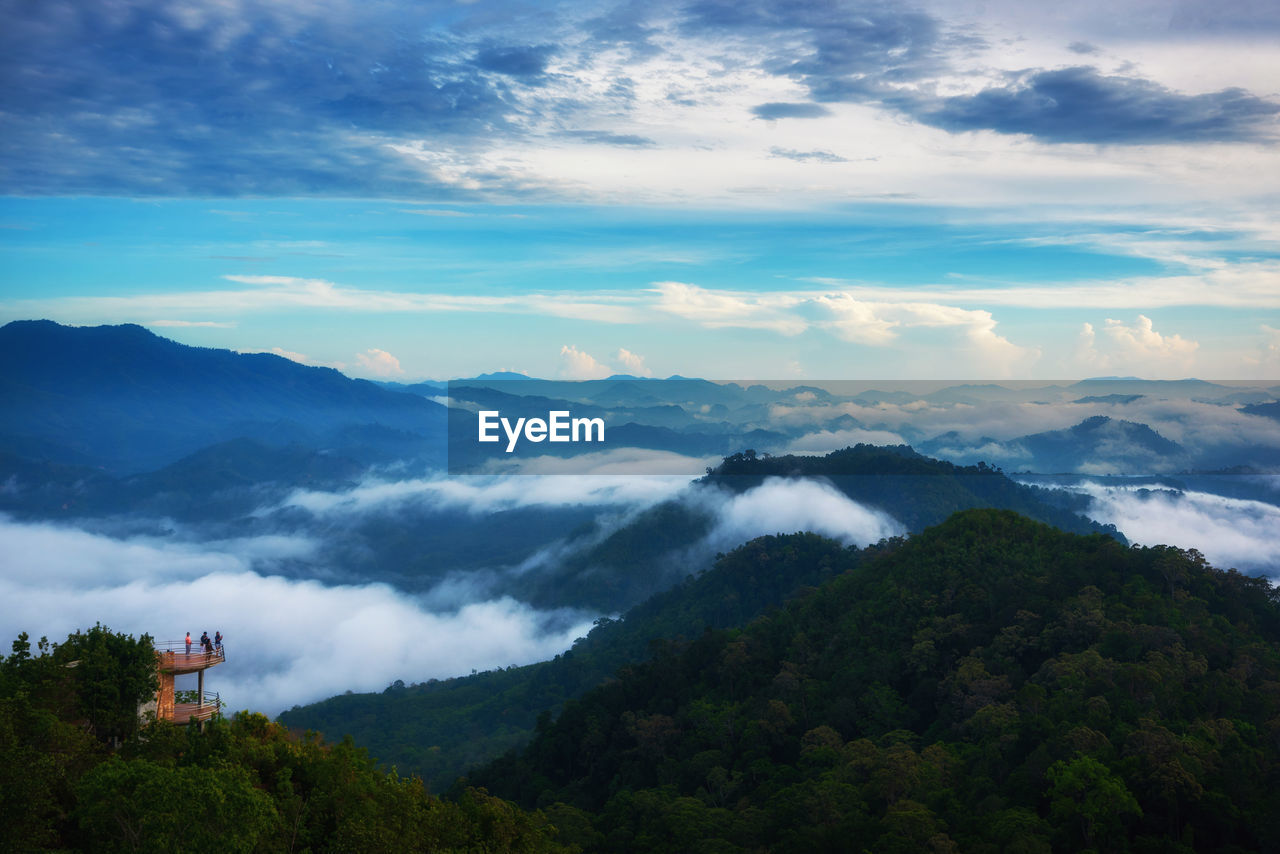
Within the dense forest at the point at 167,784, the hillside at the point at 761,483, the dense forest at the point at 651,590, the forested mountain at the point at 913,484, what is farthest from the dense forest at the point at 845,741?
the hillside at the point at 761,483

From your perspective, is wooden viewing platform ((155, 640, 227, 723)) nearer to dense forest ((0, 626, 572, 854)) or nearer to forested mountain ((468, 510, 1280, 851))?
dense forest ((0, 626, 572, 854))

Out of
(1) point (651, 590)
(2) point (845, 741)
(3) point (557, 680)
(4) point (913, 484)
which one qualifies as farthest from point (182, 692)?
(1) point (651, 590)

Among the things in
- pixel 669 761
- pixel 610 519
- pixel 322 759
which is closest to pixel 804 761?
pixel 669 761

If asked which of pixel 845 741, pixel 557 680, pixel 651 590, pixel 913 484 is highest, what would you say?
pixel 913 484

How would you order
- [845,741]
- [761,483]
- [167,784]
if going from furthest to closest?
[761,483] → [845,741] → [167,784]

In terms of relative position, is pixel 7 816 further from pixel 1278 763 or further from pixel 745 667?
pixel 745 667

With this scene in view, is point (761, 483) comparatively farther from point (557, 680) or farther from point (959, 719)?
point (959, 719)

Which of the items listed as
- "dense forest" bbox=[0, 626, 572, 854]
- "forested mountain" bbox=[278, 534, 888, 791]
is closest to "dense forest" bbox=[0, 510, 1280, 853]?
"dense forest" bbox=[0, 626, 572, 854]
